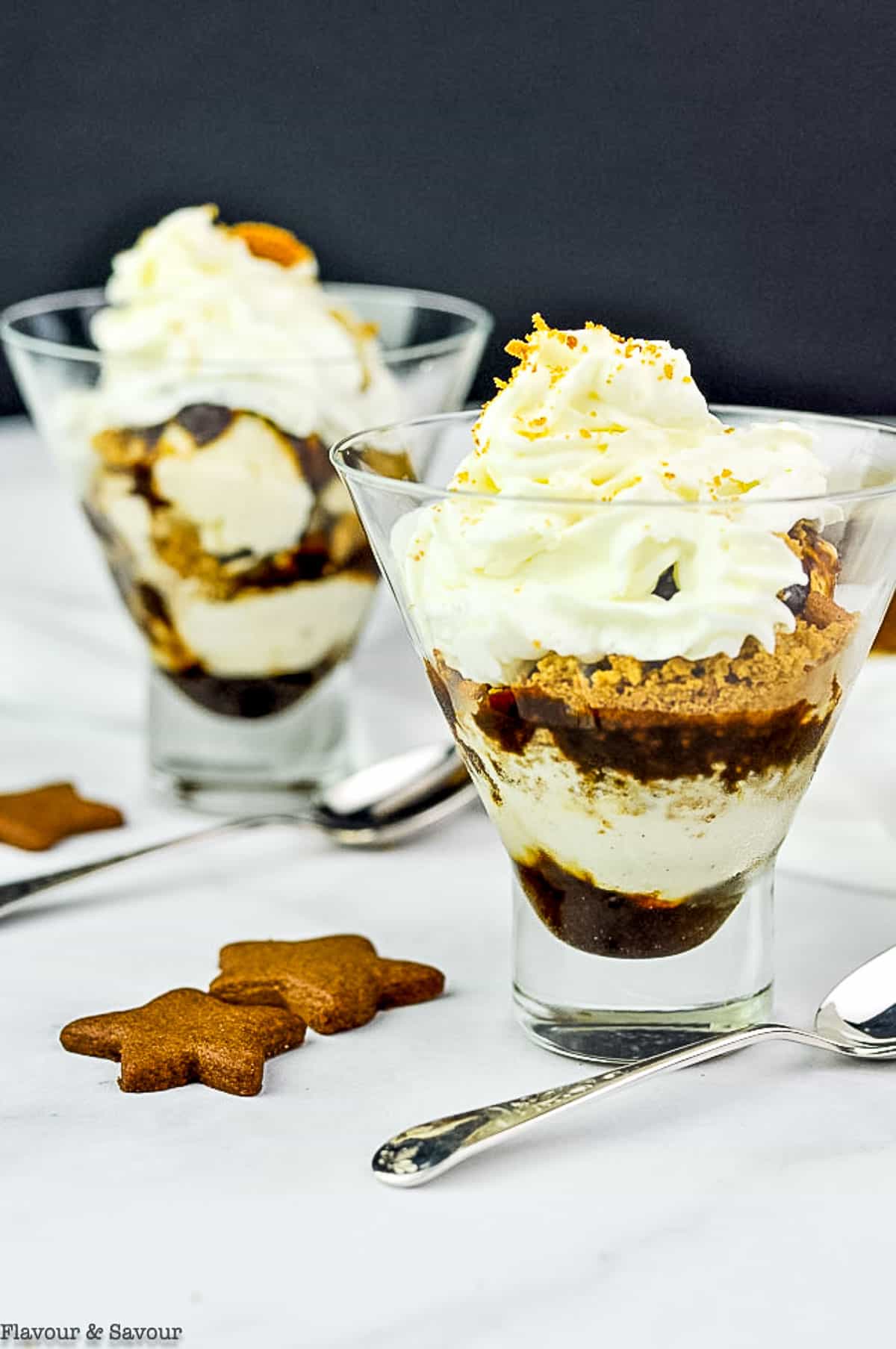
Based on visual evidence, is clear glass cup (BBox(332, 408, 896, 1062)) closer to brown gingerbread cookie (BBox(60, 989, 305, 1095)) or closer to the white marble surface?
the white marble surface

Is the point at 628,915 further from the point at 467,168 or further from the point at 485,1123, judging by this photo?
the point at 467,168

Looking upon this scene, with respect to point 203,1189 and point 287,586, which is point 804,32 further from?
point 203,1189

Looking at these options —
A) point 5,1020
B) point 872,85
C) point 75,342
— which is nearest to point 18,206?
point 75,342

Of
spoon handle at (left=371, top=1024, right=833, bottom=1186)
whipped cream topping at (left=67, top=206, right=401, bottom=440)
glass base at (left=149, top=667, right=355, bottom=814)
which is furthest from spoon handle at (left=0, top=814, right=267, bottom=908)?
spoon handle at (left=371, top=1024, right=833, bottom=1186)

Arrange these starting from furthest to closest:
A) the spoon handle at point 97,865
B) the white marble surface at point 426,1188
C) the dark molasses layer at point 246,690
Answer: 1. the dark molasses layer at point 246,690
2. the spoon handle at point 97,865
3. the white marble surface at point 426,1188

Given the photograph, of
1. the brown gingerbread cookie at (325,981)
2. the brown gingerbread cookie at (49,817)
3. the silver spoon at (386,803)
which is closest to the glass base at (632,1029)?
the brown gingerbread cookie at (325,981)

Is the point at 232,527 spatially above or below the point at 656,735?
below

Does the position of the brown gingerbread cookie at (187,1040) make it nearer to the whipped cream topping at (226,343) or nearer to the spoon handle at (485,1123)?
the spoon handle at (485,1123)

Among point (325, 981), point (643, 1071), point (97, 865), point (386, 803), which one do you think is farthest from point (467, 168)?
point (643, 1071)
